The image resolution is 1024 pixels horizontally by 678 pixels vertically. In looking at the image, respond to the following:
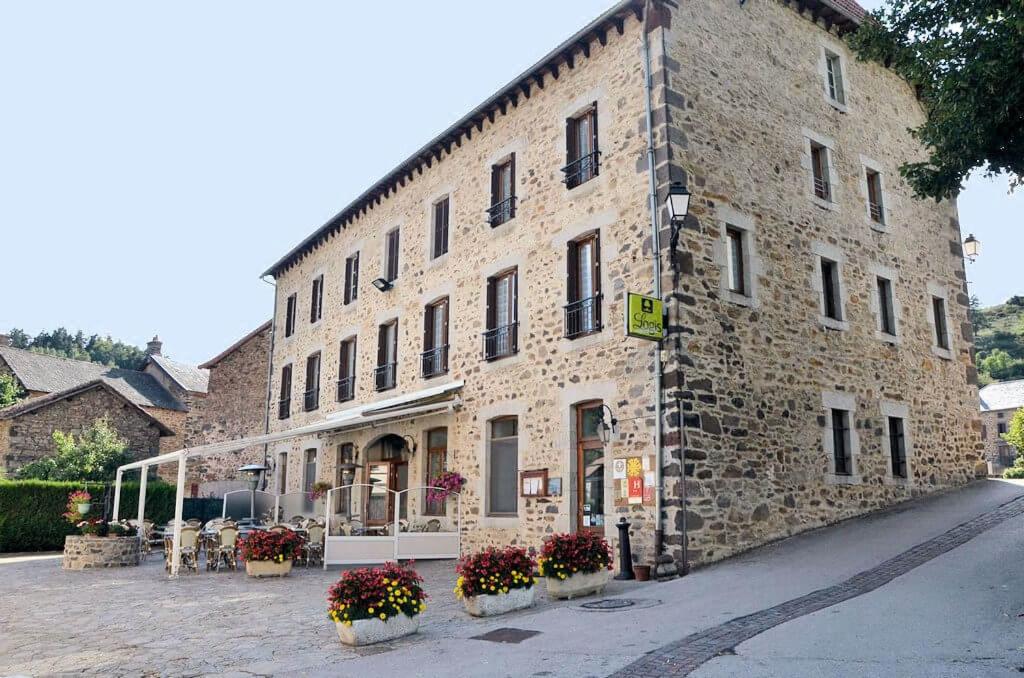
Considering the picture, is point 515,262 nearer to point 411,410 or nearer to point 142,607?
point 411,410

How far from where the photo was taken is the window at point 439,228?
14.8 meters

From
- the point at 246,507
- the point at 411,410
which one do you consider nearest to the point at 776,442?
the point at 411,410

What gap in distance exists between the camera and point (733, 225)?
10.7m

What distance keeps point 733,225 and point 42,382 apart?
35.2 metres

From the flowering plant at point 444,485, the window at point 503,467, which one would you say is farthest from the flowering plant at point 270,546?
the window at point 503,467

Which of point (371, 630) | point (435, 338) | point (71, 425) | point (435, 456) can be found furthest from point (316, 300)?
point (371, 630)

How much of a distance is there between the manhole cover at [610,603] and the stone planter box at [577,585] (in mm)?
326

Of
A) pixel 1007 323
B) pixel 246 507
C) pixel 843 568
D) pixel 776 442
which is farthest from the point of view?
pixel 1007 323

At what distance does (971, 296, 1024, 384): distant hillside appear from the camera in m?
57.6

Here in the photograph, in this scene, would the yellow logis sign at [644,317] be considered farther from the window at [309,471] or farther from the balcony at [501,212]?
the window at [309,471]

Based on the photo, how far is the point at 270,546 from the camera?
443 inches

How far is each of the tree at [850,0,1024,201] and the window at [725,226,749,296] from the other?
8.63ft

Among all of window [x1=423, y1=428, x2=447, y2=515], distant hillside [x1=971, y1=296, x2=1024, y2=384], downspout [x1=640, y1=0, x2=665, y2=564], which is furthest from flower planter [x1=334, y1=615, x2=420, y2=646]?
distant hillside [x1=971, y1=296, x2=1024, y2=384]

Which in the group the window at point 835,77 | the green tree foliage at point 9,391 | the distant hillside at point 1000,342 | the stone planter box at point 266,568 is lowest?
the stone planter box at point 266,568
